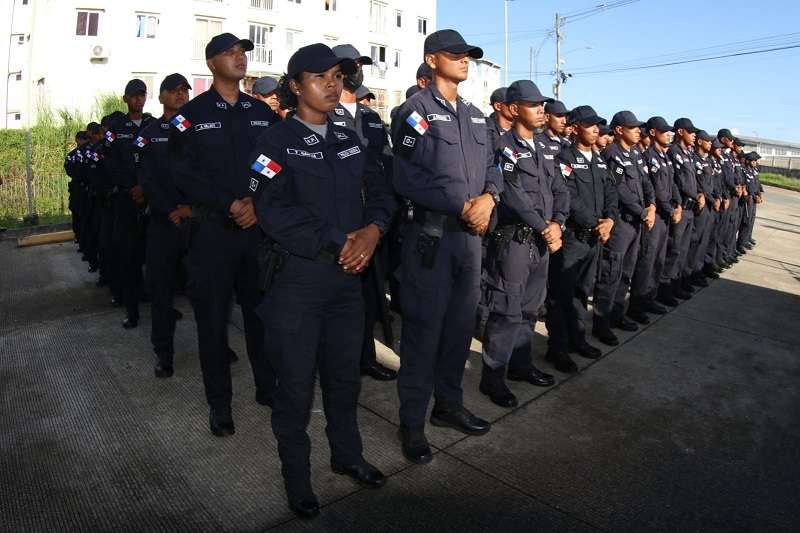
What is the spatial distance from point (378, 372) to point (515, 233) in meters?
1.47

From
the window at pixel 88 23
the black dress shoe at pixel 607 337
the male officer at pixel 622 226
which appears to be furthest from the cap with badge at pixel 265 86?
the window at pixel 88 23

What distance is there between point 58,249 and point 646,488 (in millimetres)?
9912

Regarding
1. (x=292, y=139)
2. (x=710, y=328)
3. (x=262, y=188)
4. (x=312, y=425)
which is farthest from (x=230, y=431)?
(x=710, y=328)

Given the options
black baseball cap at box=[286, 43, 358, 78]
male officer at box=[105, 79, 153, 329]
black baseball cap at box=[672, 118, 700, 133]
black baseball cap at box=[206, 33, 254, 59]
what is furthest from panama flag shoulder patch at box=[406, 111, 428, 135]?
black baseball cap at box=[672, 118, 700, 133]

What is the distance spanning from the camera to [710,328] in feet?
19.5

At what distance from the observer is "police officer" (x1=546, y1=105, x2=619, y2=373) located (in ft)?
15.4

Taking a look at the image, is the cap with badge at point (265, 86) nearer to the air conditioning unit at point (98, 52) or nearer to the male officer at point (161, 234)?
the male officer at point (161, 234)

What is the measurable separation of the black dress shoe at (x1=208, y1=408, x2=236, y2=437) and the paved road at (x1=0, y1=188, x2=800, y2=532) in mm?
62

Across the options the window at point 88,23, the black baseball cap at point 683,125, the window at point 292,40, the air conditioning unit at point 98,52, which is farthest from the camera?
the window at point 292,40

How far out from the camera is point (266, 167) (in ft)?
8.45

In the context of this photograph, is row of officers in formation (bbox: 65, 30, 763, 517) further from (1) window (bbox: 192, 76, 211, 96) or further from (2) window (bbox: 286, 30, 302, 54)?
(2) window (bbox: 286, 30, 302, 54)

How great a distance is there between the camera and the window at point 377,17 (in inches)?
1364

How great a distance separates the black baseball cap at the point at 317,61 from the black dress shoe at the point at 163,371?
268 centimetres

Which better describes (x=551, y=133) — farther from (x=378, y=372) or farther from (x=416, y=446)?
(x=416, y=446)
